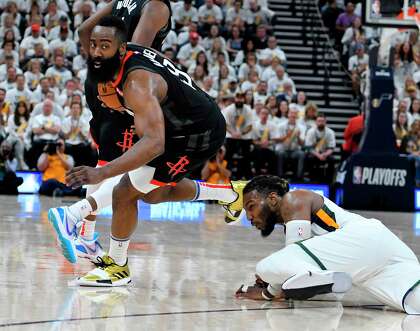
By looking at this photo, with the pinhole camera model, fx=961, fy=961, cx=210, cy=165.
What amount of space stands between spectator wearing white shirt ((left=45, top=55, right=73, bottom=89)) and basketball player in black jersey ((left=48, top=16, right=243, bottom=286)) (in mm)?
10083

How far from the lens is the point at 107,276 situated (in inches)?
222

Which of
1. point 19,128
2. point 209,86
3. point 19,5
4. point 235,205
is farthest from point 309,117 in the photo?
point 235,205

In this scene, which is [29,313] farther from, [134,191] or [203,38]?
[203,38]

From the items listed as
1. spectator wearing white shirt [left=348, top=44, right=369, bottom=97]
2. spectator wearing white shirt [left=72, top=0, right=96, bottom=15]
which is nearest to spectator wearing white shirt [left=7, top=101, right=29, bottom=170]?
spectator wearing white shirt [left=72, top=0, right=96, bottom=15]

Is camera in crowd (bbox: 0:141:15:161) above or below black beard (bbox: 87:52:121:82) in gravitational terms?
below

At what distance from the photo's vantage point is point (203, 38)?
59.2ft

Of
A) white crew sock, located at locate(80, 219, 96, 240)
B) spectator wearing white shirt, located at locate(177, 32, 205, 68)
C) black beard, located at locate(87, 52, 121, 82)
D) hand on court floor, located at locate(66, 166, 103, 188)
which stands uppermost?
black beard, located at locate(87, 52, 121, 82)

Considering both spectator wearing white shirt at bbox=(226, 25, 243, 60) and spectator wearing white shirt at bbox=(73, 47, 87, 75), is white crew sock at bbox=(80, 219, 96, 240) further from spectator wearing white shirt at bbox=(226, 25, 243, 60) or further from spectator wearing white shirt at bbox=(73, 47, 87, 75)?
A: spectator wearing white shirt at bbox=(226, 25, 243, 60)

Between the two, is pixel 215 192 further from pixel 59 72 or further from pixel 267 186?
pixel 59 72

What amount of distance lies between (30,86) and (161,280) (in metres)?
10.4

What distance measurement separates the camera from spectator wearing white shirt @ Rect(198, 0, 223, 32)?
59.6 feet

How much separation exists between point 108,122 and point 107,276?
48.2 inches

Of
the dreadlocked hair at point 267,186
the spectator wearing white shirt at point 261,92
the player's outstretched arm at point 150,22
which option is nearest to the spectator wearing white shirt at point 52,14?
the spectator wearing white shirt at point 261,92

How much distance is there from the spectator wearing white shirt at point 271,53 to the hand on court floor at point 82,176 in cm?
Result: 1289
